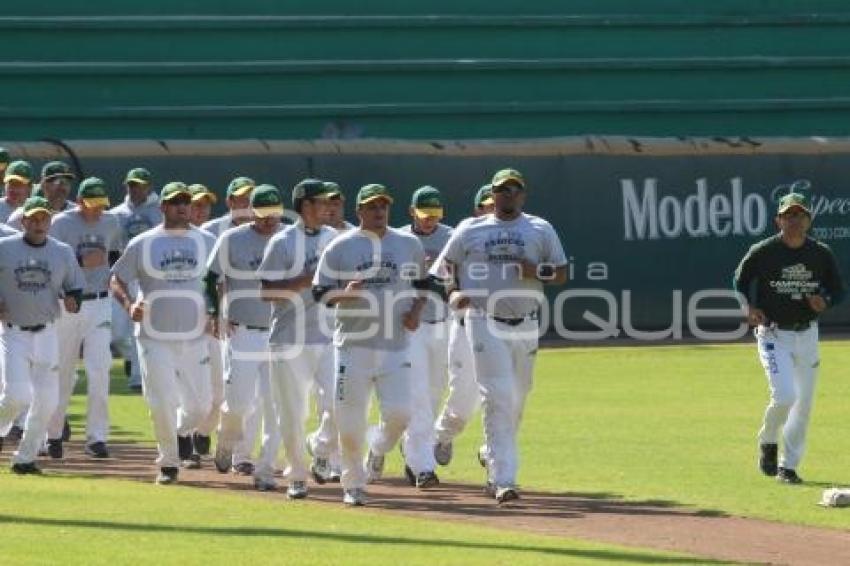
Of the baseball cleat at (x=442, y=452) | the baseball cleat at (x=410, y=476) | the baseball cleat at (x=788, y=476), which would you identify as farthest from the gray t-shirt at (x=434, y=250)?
the baseball cleat at (x=788, y=476)

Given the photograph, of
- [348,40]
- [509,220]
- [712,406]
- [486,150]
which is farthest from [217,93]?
[509,220]

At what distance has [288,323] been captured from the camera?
53.0 ft

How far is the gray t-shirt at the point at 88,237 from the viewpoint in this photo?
752 inches

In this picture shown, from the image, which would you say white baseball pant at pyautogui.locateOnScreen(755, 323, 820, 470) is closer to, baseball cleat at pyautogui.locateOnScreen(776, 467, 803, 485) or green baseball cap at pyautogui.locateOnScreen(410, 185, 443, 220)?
baseball cleat at pyautogui.locateOnScreen(776, 467, 803, 485)

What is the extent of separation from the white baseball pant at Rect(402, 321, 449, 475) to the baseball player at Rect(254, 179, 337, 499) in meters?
0.72

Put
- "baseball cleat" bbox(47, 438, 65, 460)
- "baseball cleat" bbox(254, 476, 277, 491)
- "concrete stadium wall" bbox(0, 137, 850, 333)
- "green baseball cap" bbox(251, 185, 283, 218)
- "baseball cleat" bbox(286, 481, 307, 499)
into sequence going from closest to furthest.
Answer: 1. "baseball cleat" bbox(286, 481, 307, 499)
2. "baseball cleat" bbox(254, 476, 277, 491)
3. "green baseball cap" bbox(251, 185, 283, 218)
4. "baseball cleat" bbox(47, 438, 65, 460)
5. "concrete stadium wall" bbox(0, 137, 850, 333)

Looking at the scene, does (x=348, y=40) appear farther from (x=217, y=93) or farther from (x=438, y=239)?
(x=438, y=239)

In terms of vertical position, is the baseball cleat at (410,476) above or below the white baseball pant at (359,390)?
below

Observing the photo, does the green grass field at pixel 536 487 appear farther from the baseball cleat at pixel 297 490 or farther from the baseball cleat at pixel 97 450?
the baseball cleat at pixel 97 450

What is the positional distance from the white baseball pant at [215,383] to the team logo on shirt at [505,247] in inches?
131

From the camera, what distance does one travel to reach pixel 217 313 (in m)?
17.2

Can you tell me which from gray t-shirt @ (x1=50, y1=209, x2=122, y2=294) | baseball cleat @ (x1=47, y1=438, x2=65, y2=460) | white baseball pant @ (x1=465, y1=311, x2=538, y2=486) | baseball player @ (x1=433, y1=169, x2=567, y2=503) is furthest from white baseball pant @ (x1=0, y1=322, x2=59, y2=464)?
white baseball pant @ (x1=465, y1=311, x2=538, y2=486)

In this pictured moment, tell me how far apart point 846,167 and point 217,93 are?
959 centimetres

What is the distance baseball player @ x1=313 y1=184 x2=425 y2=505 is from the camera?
15.4m
